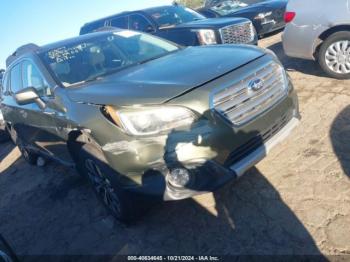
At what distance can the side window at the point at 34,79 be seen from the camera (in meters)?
4.12

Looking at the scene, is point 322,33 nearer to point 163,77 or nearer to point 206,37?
point 206,37

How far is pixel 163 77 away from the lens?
327 cm

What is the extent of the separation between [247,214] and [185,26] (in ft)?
19.7

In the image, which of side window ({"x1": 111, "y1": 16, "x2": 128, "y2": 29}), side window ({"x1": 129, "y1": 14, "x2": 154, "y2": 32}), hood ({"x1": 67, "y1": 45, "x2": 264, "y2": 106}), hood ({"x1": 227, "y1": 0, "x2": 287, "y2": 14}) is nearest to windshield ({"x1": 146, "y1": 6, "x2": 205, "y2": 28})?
side window ({"x1": 129, "y1": 14, "x2": 154, "y2": 32})

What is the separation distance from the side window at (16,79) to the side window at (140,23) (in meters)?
4.55

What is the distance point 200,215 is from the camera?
3504 millimetres

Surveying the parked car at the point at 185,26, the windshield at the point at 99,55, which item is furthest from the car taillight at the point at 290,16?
the parked car at the point at 185,26

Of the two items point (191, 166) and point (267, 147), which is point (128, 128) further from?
point (267, 147)

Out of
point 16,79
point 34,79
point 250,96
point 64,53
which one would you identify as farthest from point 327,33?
point 16,79

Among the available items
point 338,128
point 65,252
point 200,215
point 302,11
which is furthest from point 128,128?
point 302,11

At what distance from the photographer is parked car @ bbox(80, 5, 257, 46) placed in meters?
7.88

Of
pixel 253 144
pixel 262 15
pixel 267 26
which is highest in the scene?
pixel 253 144

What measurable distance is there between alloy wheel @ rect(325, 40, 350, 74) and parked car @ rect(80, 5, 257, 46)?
283 cm

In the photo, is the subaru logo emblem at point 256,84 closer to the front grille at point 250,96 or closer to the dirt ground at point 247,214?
the front grille at point 250,96
